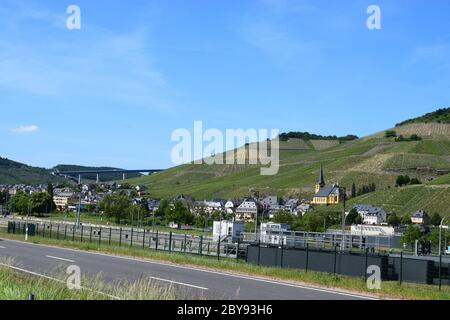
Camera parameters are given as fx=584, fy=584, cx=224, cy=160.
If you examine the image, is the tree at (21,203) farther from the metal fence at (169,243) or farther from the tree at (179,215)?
the metal fence at (169,243)

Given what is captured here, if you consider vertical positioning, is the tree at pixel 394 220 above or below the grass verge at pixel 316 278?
above

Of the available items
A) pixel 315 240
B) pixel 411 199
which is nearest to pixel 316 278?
pixel 315 240

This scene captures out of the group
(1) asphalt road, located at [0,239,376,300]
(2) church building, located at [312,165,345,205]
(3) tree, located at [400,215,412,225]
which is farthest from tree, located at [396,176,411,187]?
(1) asphalt road, located at [0,239,376,300]

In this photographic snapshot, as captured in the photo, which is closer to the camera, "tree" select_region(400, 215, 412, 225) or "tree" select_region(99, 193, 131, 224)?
"tree" select_region(400, 215, 412, 225)

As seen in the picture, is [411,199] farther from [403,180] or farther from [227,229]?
[227,229]

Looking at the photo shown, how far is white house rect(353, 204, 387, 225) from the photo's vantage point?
447 ft

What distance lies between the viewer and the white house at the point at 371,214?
447 feet

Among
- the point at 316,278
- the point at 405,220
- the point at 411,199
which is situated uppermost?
the point at 411,199

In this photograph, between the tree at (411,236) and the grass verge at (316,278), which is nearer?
the grass verge at (316,278)

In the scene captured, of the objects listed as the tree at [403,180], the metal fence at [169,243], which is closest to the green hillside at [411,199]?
the tree at [403,180]

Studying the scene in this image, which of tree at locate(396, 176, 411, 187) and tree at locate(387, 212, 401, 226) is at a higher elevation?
tree at locate(396, 176, 411, 187)

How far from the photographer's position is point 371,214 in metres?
141

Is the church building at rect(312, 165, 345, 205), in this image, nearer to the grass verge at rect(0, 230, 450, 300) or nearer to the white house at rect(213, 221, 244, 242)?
the white house at rect(213, 221, 244, 242)
